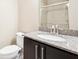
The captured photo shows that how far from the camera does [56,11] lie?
6.32ft

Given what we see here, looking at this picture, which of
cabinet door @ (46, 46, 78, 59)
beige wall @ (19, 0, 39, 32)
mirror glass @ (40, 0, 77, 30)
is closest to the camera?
cabinet door @ (46, 46, 78, 59)

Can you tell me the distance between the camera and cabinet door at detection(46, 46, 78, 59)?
97 cm

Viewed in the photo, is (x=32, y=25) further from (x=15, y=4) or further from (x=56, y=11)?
(x=15, y=4)

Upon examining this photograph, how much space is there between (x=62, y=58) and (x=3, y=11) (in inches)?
85.2

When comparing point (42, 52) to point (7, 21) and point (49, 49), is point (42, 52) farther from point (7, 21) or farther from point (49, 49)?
point (7, 21)

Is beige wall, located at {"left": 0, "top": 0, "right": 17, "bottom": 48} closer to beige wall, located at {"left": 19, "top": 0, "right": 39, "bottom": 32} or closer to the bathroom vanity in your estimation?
beige wall, located at {"left": 19, "top": 0, "right": 39, "bottom": 32}

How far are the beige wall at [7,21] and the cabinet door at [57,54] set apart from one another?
1817mm

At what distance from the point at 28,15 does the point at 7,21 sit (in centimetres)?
64

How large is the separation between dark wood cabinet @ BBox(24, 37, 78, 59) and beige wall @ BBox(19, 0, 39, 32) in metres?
0.76

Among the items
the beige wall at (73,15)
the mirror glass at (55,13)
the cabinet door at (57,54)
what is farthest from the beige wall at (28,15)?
the cabinet door at (57,54)

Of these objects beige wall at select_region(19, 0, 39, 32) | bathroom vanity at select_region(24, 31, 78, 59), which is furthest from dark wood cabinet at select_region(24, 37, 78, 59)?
beige wall at select_region(19, 0, 39, 32)

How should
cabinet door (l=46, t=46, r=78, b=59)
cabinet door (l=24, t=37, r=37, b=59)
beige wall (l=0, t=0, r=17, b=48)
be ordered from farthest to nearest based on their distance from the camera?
beige wall (l=0, t=0, r=17, b=48) → cabinet door (l=24, t=37, r=37, b=59) → cabinet door (l=46, t=46, r=78, b=59)

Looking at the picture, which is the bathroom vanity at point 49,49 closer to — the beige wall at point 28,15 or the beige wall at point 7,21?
the beige wall at point 28,15

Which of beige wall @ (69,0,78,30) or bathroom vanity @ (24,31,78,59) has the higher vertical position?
beige wall @ (69,0,78,30)
